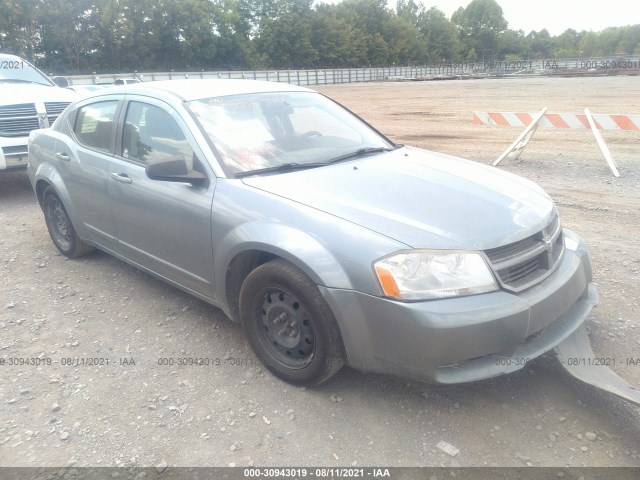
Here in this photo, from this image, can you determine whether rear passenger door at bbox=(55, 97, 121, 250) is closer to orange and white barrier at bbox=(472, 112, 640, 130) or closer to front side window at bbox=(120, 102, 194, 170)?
front side window at bbox=(120, 102, 194, 170)

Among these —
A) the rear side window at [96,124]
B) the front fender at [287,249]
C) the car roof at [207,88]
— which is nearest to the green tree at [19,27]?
the rear side window at [96,124]

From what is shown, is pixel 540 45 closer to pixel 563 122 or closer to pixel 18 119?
pixel 563 122

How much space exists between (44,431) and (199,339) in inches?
43.6

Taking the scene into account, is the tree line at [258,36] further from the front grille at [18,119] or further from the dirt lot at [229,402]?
the dirt lot at [229,402]

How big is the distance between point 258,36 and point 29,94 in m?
72.4

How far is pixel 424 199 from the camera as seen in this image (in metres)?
2.94

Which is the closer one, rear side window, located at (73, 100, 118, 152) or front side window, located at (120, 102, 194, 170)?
front side window, located at (120, 102, 194, 170)

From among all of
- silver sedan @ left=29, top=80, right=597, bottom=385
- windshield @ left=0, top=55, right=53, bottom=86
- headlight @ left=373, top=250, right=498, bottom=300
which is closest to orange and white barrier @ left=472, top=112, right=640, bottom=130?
silver sedan @ left=29, top=80, right=597, bottom=385

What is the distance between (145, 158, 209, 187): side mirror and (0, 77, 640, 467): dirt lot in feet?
3.69

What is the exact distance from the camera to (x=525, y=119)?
9.09 meters

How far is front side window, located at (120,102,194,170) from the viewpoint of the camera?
3.49m

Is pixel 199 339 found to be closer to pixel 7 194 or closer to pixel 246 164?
pixel 246 164

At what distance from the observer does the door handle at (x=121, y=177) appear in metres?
3.80

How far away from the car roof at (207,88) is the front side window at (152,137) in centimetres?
19
